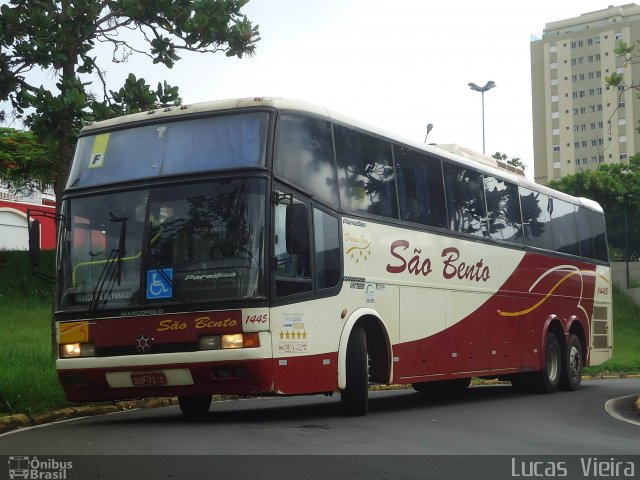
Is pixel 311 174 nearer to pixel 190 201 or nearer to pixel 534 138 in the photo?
pixel 190 201

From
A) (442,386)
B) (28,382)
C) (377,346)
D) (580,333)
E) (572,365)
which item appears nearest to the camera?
(28,382)

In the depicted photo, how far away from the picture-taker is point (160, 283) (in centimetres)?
1173

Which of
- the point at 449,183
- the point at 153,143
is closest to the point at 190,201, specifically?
the point at 153,143

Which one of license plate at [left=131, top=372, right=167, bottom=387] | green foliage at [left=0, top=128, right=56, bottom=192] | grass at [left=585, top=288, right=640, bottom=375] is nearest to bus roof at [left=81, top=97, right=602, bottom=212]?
license plate at [left=131, top=372, right=167, bottom=387]

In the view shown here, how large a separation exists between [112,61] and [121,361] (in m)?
7.55

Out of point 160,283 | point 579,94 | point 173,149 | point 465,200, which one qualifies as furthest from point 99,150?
point 579,94

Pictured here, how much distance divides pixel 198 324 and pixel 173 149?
6.95 ft

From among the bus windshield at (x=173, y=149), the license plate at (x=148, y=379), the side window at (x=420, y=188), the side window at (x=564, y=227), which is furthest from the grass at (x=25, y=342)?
the side window at (x=564, y=227)

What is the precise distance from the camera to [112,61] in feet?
58.7

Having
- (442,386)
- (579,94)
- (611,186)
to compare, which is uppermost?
(579,94)

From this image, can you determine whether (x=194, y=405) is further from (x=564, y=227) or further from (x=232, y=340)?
(x=564, y=227)

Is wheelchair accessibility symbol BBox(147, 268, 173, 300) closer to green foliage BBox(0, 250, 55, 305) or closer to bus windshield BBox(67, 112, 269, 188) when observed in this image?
bus windshield BBox(67, 112, 269, 188)

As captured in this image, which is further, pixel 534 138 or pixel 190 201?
pixel 534 138

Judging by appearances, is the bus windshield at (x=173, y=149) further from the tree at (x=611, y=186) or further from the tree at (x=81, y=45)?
the tree at (x=611, y=186)
